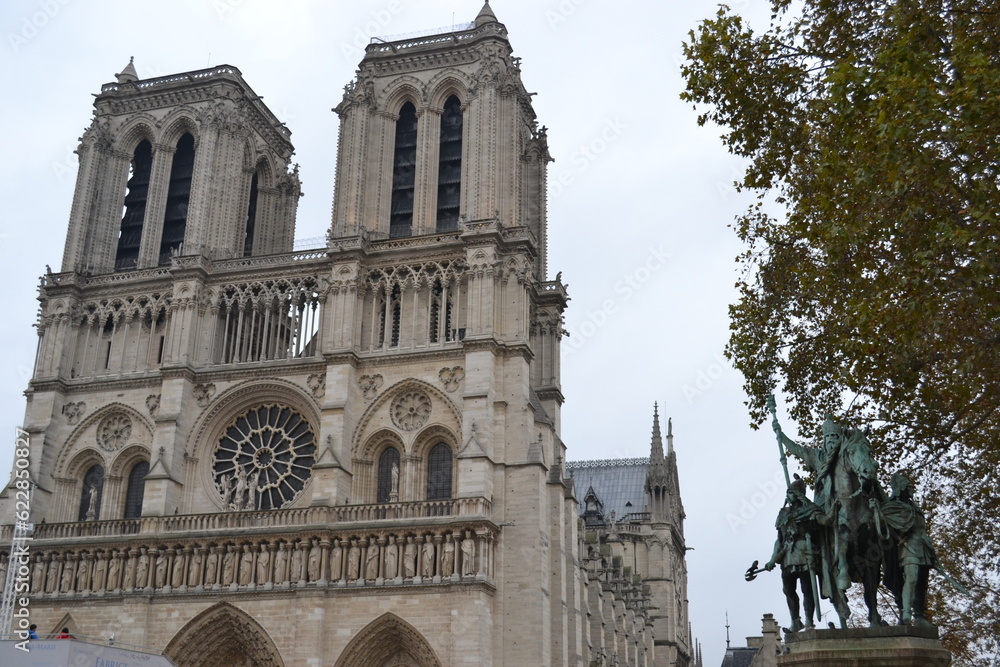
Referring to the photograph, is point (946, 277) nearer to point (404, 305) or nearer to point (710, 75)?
point (710, 75)

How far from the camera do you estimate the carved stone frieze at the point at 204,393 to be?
36.4 m

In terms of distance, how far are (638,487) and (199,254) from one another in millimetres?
31142

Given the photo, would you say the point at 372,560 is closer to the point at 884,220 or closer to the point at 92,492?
the point at 92,492

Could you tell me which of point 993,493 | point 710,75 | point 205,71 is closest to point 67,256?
point 205,71

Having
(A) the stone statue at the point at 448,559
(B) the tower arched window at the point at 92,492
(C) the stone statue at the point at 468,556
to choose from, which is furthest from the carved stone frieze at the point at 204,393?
(C) the stone statue at the point at 468,556

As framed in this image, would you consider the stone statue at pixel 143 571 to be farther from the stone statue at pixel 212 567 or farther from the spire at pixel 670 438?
the spire at pixel 670 438

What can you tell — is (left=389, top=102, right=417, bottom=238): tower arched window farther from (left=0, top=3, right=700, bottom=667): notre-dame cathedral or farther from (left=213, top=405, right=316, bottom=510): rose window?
(left=213, top=405, right=316, bottom=510): rose window

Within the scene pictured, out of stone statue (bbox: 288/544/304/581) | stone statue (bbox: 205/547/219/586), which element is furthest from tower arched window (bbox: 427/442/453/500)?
stone statue (bbox: 205/547/219/586)

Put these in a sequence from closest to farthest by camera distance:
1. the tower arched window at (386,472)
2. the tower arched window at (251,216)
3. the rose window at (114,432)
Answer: the tower arched window at (386,472) → the rose window at (114,432) → the tower arched window at (251,216)

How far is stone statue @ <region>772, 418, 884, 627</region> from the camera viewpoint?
13.2 metres

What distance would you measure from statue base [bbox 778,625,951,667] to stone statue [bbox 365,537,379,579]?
67.2ft

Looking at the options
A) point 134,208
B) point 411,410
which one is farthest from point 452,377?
point 134,208

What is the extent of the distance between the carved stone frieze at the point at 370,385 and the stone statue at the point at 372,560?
16.0 ft

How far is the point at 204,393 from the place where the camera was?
3653 cm
